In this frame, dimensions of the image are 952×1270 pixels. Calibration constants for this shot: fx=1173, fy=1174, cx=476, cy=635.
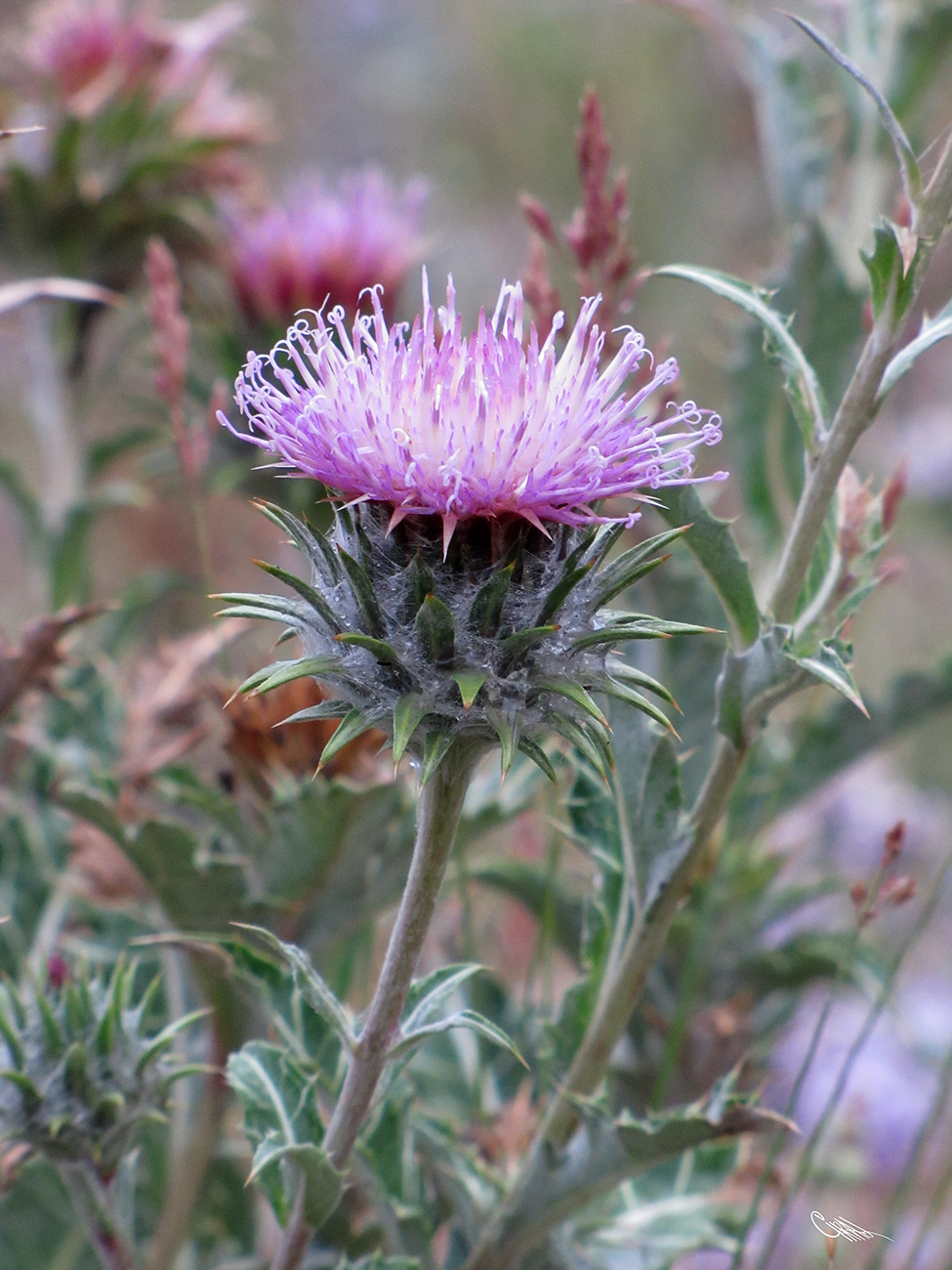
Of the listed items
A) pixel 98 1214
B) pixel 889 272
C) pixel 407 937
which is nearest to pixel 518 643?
pixel 407 937

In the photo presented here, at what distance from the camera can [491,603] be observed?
0.94m

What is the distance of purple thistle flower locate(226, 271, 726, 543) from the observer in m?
0.91

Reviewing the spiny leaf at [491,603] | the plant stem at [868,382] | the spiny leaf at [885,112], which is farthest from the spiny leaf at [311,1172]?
the spiny leaf at [885,112]

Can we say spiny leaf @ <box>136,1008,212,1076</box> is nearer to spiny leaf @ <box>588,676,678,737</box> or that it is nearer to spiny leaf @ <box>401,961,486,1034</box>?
spiny leaf @ <box>401,961,486,1034</box>

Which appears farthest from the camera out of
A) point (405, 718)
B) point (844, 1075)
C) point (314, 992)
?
point (844, 1075)

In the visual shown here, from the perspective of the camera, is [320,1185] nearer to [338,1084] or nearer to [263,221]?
A: [338,1084]

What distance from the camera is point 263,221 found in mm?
2395

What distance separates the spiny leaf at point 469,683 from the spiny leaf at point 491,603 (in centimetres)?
4

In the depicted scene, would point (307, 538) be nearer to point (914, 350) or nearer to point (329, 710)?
point (329, 710)

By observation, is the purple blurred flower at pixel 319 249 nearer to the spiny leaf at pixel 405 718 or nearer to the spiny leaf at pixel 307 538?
the spiny leaf at pixel 307 538

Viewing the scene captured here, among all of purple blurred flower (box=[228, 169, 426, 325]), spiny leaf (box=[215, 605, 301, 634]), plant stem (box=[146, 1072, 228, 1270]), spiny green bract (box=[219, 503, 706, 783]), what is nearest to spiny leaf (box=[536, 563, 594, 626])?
spiny green bract (box=[219, 503, 706, 783])

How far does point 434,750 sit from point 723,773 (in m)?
0.41

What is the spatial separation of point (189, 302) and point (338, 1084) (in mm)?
1764

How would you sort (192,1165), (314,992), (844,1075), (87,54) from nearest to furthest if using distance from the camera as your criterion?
(314,992) → (844,1075) → (192,1165) → (87,54)
